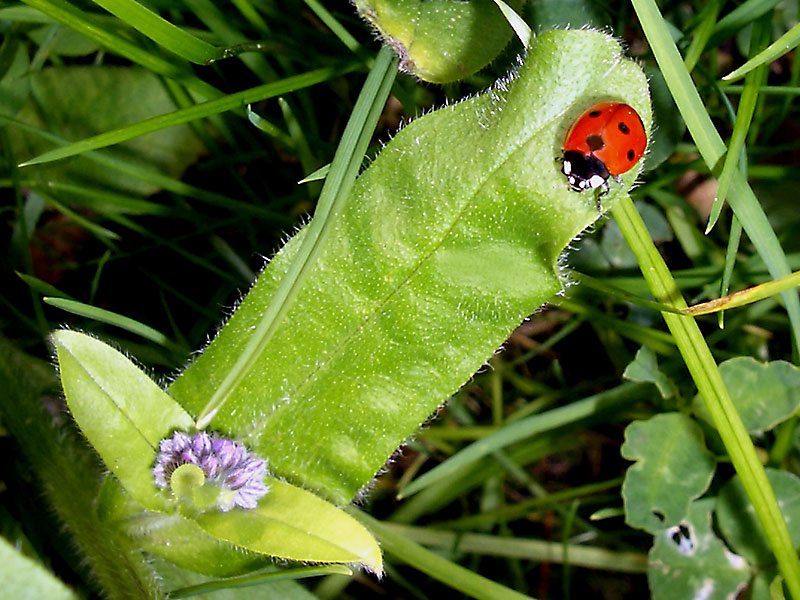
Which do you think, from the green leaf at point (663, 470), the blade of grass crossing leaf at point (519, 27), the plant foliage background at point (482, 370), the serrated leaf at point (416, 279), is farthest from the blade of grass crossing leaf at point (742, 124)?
the green leaf at point (663, 470)

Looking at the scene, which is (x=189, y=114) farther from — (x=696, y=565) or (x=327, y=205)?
(x=696, y=565)

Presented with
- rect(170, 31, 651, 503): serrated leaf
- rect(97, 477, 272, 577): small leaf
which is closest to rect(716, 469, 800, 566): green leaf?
rect(170, 31, 651, 503): serrated leaf

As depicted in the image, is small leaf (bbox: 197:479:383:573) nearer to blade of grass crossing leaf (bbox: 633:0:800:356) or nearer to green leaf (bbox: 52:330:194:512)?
green leaf (bbox: 52:330:194:512)

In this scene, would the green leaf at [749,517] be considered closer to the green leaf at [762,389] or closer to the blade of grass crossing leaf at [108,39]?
the green leaf at [762,389]

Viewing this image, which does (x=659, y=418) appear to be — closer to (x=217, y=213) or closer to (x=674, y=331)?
(x=674, y=331)

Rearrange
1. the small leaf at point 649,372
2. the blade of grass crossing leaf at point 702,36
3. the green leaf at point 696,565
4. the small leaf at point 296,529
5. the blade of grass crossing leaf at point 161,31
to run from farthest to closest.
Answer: the green leaf at point 696,565
the small leaf at point 649,372
the blade of grass crossing leaf at point 702,36
the blade of grass crossing leaf at point 161,31
the small leaf at point 296,529

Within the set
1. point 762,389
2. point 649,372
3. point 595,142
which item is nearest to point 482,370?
point 649,372
